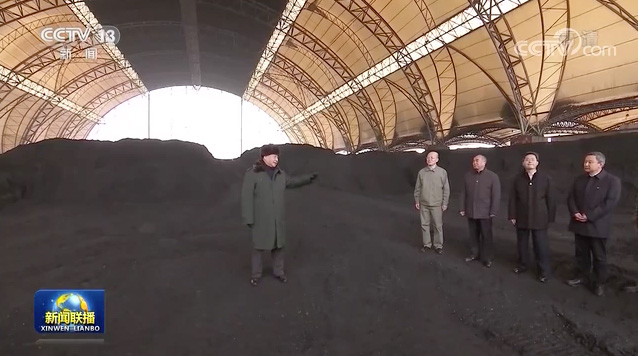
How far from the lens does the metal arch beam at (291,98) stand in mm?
36781

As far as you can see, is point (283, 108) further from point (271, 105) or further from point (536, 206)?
point (536, 206)

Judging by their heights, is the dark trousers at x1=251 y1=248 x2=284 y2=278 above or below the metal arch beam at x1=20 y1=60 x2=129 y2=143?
below

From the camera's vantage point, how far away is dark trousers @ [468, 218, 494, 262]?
6.37 meters

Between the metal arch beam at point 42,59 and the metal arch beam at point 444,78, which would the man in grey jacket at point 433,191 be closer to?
the metal arch beam at point 444,78

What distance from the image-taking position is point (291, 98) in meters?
41.1

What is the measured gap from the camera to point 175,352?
4145 millimetres

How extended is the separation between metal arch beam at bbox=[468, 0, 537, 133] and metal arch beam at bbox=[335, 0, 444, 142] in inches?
224

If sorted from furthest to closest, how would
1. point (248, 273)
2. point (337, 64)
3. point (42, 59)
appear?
point (337, 64)
point (42, 59)
point (248, 273)

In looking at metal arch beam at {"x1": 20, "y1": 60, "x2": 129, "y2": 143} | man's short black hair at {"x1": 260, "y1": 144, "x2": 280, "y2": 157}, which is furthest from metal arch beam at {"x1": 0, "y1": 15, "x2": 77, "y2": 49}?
man's short black hair at {"x1": 260, "y1": 144, "x2": 280, "y2": 157}

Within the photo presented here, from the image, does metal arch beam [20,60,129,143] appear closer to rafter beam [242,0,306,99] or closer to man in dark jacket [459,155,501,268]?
rafter beam [242,0,306,99]

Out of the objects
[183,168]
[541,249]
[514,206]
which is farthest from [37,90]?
[541,249]

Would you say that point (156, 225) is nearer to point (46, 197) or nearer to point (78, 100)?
point (46, 197)

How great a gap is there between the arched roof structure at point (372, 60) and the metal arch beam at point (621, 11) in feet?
0.17

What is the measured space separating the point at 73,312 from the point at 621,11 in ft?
60.7
